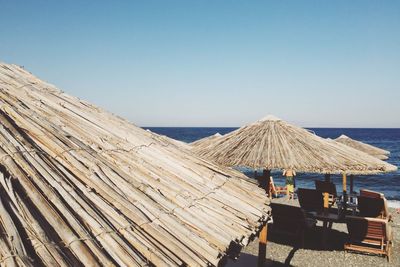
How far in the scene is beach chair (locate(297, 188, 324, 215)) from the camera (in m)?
8.81

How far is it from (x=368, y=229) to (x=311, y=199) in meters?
2.07

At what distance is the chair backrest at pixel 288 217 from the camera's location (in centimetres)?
723

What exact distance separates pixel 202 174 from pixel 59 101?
5.01 ft

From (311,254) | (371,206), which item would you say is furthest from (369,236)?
(371,206)

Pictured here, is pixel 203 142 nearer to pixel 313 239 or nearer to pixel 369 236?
pixel 313 239

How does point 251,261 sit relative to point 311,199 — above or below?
below

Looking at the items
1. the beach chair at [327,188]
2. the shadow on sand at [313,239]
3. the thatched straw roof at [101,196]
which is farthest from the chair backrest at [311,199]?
the thatched straw roof at [101,196]

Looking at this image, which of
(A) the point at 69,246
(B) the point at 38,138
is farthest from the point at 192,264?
(B) the point at 38,138

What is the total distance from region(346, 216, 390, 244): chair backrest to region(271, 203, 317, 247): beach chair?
40.8 inches

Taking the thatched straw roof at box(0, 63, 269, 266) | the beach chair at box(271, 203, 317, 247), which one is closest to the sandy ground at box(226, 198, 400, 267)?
the beach chair at box(271, 203, 317, 247)

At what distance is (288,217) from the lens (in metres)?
7.37

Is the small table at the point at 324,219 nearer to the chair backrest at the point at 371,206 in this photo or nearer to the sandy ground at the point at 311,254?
the sandy ground at the point at 311,254

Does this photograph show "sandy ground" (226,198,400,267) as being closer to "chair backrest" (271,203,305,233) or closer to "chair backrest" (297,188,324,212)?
"chair backrest" (271,203,305,233)

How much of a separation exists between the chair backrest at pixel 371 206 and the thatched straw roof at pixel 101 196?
6610 millimetres
